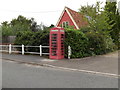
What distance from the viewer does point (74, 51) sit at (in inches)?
442

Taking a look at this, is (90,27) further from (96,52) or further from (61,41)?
(61,41)

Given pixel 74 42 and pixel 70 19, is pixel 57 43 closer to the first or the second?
pixel 74 42

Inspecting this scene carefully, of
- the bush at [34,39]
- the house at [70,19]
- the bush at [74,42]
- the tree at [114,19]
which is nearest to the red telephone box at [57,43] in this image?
the bush at [74,42]

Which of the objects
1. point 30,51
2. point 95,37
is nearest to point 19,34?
point 30,51

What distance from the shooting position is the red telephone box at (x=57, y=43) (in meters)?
10.8

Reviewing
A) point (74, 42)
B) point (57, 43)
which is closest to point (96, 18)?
point (74, 42)

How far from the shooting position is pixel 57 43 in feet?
35.4

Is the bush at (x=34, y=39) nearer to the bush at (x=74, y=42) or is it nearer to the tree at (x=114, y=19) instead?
the bush at (x=74, y=42)

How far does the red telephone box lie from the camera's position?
10.8 metres

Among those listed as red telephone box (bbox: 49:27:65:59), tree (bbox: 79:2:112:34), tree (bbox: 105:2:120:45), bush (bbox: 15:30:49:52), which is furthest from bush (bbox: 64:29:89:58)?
tree (bbox: 105:2:120:45)

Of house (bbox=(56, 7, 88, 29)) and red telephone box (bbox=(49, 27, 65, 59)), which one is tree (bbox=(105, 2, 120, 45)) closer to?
house (bbox=(56, 7, 88, 29))

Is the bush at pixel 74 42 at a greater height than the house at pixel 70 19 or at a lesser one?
lesser

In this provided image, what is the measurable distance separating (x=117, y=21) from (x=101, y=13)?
17.8 ft

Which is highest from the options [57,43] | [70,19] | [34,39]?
[70,19]
